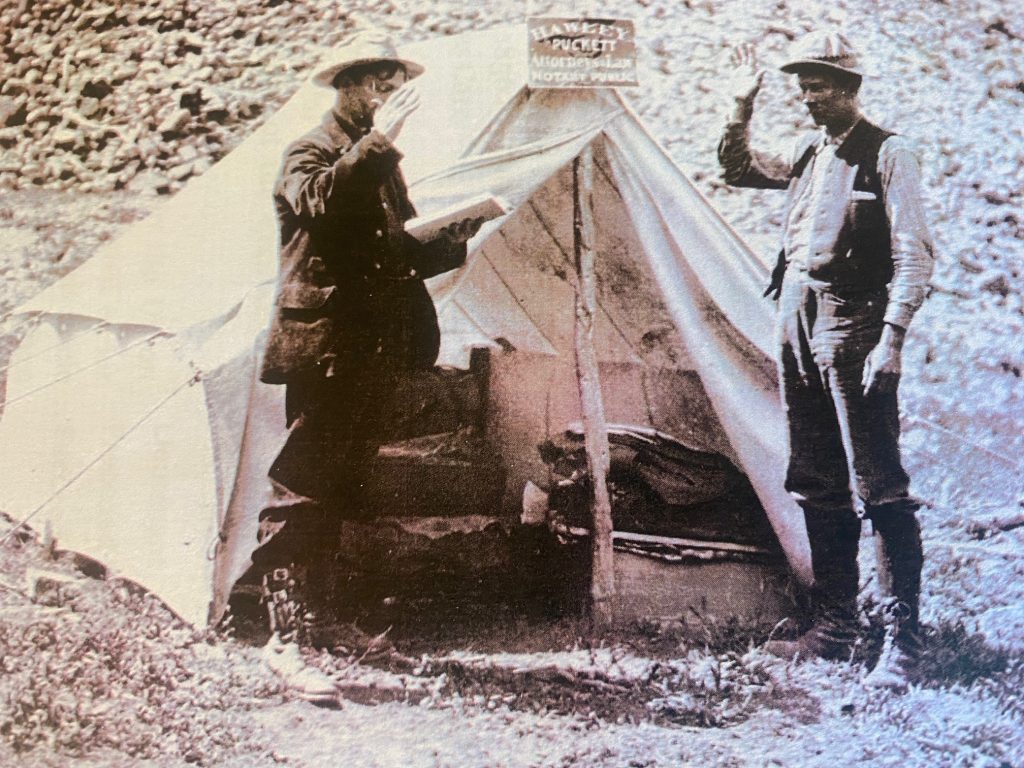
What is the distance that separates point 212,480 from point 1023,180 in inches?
121

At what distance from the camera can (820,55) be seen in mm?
3180

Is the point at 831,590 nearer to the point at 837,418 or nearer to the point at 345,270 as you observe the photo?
the point at 837,418

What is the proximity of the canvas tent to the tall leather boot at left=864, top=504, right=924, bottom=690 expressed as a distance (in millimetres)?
292

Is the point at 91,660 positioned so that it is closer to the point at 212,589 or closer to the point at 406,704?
the point at 212,589

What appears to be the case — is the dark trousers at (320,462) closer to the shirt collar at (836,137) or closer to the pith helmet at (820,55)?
the shirt collar at (836,137)

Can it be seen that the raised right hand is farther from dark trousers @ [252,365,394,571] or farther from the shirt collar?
dark trousers @ [252,365,394,571]

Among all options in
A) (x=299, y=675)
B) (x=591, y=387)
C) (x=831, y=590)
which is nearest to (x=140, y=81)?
(x=591, y=387)

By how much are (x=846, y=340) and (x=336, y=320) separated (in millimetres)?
1742

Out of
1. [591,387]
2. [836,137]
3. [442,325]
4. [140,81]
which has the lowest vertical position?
[591,387]

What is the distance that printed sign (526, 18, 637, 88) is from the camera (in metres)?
3.10

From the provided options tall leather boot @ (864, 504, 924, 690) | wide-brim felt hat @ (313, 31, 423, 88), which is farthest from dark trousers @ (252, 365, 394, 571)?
tall leather boot @ (864, 504, 924, 690)

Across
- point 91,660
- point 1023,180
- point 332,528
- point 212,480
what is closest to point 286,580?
point 332,528

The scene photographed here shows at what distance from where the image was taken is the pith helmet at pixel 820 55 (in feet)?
10.4

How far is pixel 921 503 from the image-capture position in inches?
120
